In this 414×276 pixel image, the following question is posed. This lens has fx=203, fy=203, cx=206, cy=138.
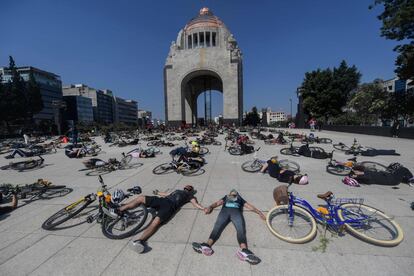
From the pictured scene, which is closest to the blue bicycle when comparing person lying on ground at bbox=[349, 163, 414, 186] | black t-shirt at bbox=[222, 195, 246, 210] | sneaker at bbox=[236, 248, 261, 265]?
black t-shirt at bbox=[222, 195, 246, 210]

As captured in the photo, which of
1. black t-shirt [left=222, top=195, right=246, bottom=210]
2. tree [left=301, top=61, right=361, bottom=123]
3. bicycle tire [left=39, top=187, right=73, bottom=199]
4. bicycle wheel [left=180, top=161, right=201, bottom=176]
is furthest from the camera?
tree [left=301, top=61, right=361, bottom=123]

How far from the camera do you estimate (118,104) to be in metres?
154

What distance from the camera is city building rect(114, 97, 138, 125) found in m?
153

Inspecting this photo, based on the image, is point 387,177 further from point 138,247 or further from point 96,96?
point 96,96

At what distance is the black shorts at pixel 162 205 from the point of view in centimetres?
451

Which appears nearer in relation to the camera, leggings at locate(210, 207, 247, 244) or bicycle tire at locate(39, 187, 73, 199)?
leggings at locate(210, 207, 247, 244)

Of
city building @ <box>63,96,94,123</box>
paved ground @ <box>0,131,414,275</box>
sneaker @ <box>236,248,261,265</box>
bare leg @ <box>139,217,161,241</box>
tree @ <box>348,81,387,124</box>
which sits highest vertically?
city building @ <box>63,96,94,123</box>

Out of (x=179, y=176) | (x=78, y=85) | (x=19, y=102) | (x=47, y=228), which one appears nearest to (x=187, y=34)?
(x=19, y=102)

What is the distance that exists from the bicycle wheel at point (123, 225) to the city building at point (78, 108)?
112m

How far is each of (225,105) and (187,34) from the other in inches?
776

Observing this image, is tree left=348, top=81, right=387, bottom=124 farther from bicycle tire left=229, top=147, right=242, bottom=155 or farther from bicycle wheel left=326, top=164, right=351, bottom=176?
bicycle wheel left=326, top=164, right=351, bottom=176

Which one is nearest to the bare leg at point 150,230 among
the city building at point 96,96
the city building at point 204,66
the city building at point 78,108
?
the city building at point 204,66

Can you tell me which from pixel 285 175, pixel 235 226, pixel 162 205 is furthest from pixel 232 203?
pixel 285 175

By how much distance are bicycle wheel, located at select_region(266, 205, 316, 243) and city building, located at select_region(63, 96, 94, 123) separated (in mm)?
113634
